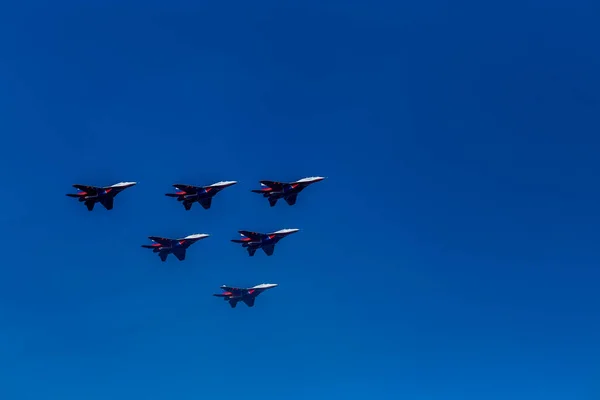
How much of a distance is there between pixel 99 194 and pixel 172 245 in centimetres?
2752

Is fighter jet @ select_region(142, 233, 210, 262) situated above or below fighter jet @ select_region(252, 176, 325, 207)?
below

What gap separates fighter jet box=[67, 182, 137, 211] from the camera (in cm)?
15912

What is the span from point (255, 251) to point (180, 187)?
2860 centimetres

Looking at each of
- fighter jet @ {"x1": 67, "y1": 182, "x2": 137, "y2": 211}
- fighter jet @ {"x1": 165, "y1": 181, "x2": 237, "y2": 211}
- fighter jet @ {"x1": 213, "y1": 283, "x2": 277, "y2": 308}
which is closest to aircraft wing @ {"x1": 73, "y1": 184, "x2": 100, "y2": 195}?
fighter jet @ {"x1": 67, "y1": 182, "x2": 137, "y2": 211}

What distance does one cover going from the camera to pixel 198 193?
169 metres

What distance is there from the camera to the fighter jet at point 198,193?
168 m

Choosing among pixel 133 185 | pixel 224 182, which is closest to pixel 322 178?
pixel 224 182

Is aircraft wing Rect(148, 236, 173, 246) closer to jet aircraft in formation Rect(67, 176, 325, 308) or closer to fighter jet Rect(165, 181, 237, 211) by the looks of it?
jet aircraft in formation Rect(67, 176, 325, 308)

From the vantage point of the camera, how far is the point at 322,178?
172 m

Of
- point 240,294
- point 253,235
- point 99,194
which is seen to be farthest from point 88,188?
point 240,294

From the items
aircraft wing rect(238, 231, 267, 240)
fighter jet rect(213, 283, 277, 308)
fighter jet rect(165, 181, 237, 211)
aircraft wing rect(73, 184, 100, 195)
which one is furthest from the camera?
fighter jet rect(213, 283, 277, 308)

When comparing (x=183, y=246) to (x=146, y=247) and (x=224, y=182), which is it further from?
(x=224, y=182)

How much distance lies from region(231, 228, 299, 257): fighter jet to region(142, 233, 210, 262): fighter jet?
41.1 ft

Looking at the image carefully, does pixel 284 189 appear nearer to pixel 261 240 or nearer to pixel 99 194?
pixel 261 240
